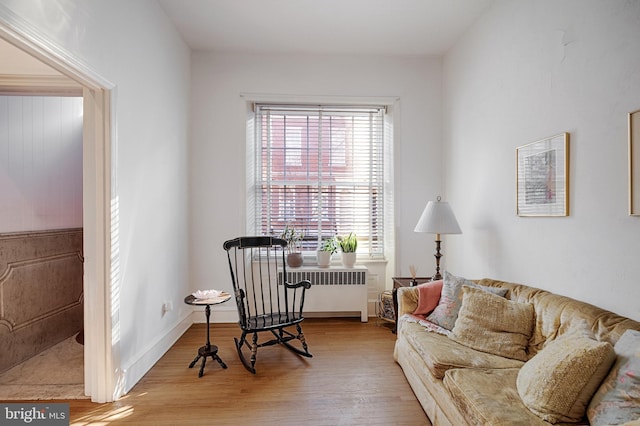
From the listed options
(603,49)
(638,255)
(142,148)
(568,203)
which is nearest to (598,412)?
(638,255)

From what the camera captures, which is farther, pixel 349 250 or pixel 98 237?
pixel 349 250

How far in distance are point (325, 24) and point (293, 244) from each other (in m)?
2.47

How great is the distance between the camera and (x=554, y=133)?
2.20 meters

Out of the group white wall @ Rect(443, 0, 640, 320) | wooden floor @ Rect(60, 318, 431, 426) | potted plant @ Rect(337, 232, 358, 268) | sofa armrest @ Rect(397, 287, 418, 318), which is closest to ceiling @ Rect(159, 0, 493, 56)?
white wall @ Rect(443, 0, 640, 320)

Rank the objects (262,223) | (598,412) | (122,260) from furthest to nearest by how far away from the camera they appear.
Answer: (262,223)
(122,260)
(598,412)

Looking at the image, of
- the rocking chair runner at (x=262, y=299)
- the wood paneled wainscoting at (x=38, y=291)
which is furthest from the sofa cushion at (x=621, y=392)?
the wood paneled wainscoting at (x=38, y=291)

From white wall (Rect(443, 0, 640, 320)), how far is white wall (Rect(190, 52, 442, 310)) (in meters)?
0.53

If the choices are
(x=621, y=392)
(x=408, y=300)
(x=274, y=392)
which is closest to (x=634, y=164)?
(x=621, y=392)

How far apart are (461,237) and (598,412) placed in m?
2.28

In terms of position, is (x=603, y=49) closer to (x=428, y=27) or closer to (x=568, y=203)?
(x=568, y=203)

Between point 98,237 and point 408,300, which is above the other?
point 98,237

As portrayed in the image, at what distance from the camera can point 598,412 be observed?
1.30 meters

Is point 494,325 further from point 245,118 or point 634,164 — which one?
point 245,118

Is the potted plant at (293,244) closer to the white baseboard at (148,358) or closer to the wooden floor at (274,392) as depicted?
the wooden floor at (274,392)
